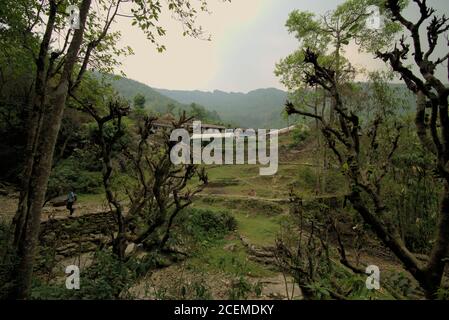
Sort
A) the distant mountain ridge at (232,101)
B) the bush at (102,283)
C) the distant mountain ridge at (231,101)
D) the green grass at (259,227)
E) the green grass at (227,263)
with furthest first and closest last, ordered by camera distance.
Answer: the distant mountain ridge at (232,101), the distant mountain ridge at (231,101), the green grass at (259,227), the green grass at (227,263), the bush at (102,283)

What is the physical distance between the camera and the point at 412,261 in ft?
7.04

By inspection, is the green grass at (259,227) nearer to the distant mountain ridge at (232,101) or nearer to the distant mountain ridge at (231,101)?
the distant mountain ridge at (231,101)

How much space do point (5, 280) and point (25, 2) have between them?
617cm

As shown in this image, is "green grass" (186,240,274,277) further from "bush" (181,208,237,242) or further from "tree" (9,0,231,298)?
"tree" (9,0,231,298)

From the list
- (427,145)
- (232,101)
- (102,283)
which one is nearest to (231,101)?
(232,101)

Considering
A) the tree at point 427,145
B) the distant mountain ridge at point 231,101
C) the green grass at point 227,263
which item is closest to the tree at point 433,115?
the tree at point 427,145

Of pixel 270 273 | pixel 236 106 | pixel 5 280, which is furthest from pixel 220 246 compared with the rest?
pixel 236 106

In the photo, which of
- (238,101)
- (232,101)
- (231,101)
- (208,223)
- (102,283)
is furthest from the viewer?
(231,101)

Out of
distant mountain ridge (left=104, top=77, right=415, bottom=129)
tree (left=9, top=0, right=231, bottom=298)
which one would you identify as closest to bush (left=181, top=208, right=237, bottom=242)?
tree (left=9, top=0, right=231, bottom=298)

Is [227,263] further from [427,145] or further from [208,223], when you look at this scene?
[427,145]

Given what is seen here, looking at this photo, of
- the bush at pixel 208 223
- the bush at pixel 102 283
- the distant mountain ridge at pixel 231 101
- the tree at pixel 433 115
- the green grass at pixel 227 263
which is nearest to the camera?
the tree at pixel 433 115

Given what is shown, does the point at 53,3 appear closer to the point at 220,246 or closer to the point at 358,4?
the point at 220,246

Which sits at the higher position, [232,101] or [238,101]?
[232,101]
